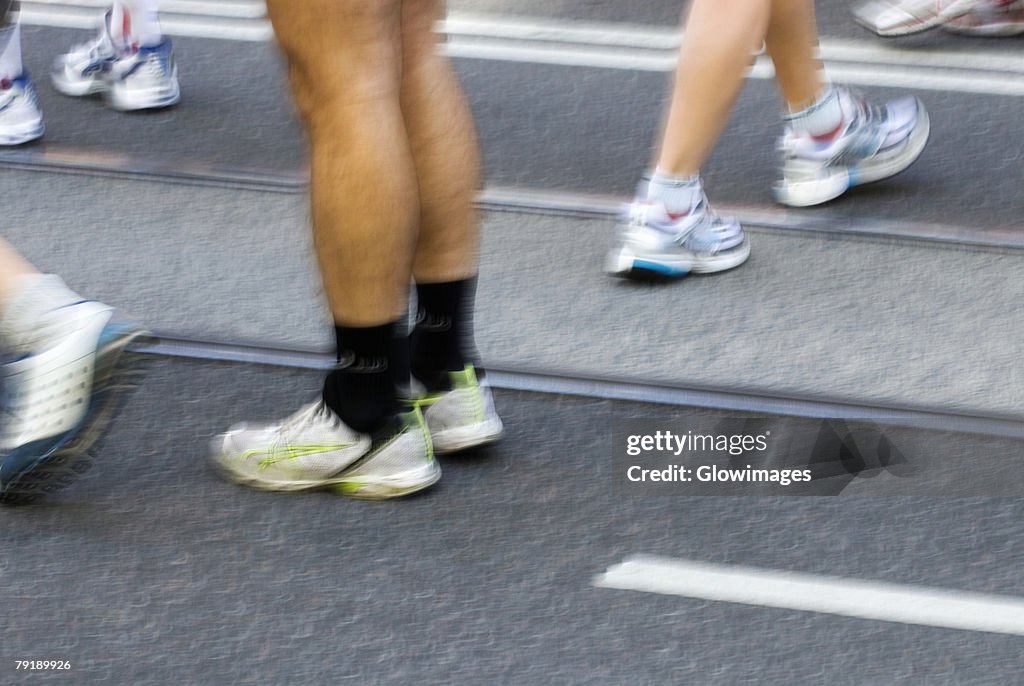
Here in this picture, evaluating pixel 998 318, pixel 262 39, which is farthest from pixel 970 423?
pixel 262 39

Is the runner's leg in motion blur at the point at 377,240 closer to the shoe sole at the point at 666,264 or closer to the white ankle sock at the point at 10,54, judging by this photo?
the shoe sole at the point at 666,264

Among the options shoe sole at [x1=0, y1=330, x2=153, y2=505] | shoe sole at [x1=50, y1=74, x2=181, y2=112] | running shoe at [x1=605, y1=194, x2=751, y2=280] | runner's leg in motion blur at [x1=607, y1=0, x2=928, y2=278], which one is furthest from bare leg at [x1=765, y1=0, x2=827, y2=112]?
shoe sole at [x1=50, y1=74, x2=181, y2=112]

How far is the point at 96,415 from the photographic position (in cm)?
230

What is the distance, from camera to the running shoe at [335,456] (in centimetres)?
237

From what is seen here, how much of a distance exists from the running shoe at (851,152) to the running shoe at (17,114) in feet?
6.41

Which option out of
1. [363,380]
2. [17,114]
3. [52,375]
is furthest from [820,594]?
[17,114]

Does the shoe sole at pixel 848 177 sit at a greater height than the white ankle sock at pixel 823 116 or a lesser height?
lesser

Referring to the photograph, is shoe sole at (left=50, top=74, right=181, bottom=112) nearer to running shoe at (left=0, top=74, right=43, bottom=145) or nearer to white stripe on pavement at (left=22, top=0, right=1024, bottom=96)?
running shoe at (left=0, top=74, right=43, bottom=145)

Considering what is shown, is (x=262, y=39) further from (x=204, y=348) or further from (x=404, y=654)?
(x=404, y=654)

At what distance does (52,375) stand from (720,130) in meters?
1.59

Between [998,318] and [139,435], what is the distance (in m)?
1.70

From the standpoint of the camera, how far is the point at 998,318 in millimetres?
2980

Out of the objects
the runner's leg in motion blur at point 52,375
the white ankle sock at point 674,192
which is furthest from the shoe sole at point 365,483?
the white ankle sock at point 674,192

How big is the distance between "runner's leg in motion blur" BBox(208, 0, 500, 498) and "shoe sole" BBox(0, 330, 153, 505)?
22 centimetres
